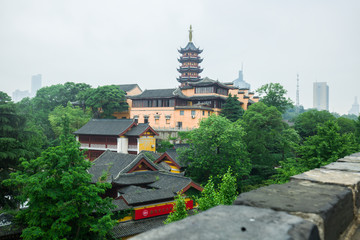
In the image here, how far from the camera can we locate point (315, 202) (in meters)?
1.66

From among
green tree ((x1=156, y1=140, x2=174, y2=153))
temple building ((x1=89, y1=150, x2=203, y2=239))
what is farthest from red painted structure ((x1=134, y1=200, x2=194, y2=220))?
green tree ((x1=156, y1=140, x2=174, y2=153))

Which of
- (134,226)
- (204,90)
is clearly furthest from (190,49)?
(134,226)

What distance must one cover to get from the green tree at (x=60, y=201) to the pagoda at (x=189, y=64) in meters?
48.4

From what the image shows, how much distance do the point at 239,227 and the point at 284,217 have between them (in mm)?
313

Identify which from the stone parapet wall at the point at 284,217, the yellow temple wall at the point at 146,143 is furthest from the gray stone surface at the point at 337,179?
the yellow temple wall at the point at 146,143

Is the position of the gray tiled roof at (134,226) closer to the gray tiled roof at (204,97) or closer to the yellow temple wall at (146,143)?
the yellow temple wall at (146,143)

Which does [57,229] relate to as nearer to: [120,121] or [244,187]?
[244,187]

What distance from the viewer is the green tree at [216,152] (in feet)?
64.1

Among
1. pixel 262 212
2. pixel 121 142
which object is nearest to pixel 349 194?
pixel 262 212

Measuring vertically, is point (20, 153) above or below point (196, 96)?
below

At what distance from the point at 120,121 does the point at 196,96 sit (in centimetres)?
1419

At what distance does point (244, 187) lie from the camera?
20.0 meters

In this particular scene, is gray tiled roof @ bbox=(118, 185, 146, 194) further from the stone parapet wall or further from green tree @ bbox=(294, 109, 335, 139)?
green tree @ bbox=(294, 109, 335, 139)

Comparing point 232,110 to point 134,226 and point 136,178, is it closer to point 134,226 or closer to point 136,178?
point 136,178
